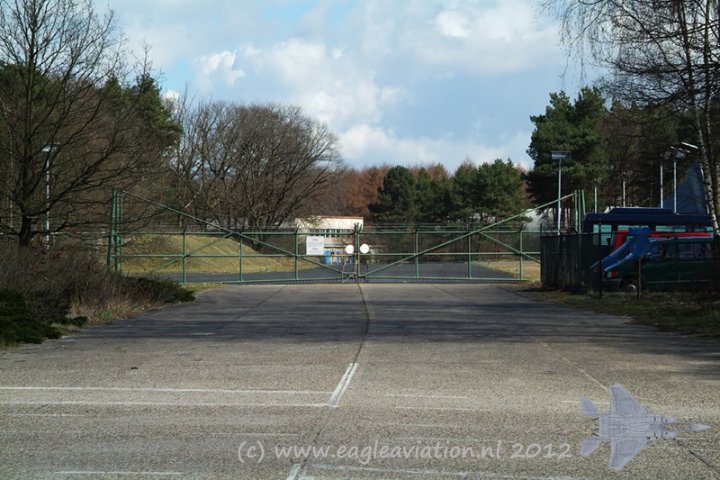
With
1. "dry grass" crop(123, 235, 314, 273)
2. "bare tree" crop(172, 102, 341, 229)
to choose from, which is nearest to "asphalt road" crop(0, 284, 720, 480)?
"dry grass" crop(123, 235, 314, 273)

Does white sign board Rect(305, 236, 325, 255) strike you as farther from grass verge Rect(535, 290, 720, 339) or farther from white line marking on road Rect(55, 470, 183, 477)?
white line marking on road Rect(55, 470, 183, 477)

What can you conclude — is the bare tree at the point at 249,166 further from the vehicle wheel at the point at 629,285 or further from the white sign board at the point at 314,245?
the vehicle wheel at the point at 629,285

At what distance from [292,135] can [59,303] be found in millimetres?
53637

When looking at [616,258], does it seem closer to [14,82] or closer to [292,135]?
[14,82]

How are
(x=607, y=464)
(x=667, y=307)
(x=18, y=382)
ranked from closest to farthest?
(x=607, y=464), (x=18, y=382), (x=667, y=307)

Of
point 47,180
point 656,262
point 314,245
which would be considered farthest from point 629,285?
point 47,180

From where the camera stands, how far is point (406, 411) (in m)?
8.48

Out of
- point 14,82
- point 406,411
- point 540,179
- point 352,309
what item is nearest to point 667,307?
point 352,309

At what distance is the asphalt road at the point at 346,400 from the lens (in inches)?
258

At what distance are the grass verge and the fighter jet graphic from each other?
7.04m

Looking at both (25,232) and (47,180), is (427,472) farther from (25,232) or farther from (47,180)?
(47,180)

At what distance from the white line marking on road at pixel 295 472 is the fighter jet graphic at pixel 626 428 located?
91.5 inches

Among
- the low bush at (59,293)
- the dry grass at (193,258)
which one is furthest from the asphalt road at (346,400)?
the dry grass at (193,258)

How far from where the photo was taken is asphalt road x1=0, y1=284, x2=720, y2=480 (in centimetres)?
654
